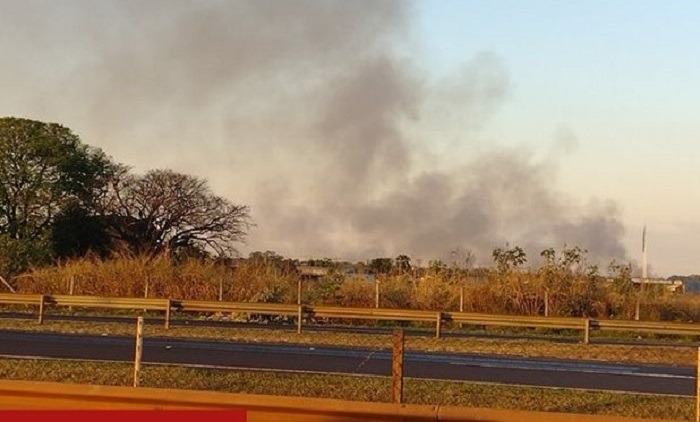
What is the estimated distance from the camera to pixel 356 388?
48.9ft

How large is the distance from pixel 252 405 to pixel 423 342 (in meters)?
15.0

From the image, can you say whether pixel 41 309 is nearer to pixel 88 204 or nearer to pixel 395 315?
pixel 395 315

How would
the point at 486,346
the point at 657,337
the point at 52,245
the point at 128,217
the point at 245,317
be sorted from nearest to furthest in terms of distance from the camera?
the point at 486,346
the point at 657,337
the point at 245,317
the point at 52,245
the point at 128,217

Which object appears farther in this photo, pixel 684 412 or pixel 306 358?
pixel 306 358

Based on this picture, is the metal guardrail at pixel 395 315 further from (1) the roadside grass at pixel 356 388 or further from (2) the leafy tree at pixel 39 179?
(2) the leafy tree at pixel 39 179

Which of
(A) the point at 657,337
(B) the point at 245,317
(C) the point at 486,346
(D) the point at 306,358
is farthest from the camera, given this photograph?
(B) the point at 245,317

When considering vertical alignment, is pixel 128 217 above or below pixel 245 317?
above

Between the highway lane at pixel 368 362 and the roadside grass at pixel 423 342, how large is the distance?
1.25 meters

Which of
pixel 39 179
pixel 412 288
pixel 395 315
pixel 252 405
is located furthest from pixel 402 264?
pixel 252 405

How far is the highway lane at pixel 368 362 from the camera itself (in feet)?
57.1

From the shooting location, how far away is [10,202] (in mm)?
55844

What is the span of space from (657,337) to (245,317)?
12850mm

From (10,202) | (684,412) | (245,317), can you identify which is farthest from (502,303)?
(10,202)

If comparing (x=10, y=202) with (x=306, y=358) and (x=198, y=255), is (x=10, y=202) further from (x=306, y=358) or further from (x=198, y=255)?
(x=306, y=358)
